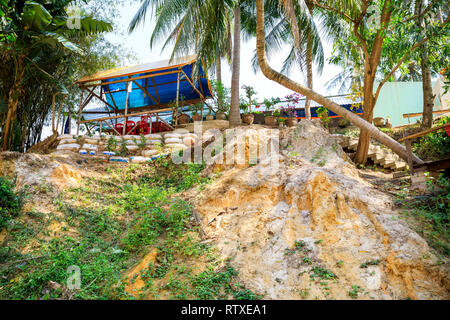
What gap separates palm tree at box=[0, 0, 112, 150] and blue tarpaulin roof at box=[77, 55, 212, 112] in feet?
6.67

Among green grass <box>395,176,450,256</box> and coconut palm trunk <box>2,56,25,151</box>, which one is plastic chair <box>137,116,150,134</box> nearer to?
coconut palm trunk <box>2,56,25,151</box>

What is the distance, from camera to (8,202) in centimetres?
502

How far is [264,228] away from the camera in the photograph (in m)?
4.75

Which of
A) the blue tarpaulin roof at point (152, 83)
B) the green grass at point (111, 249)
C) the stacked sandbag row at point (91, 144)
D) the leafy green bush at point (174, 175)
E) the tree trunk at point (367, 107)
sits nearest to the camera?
the green grass at point (111, 249)

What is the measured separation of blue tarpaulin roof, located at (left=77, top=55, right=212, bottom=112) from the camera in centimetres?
1016

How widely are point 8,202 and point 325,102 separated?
6.10 m

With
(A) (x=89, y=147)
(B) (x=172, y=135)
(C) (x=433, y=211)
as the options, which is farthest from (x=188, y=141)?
(C) (x=433, y=211)

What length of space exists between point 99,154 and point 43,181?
8.19 ft

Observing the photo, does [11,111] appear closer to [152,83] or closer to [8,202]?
[8,202]

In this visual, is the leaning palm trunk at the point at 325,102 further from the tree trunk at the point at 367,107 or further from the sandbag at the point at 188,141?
the sandbag at the point at 188,141

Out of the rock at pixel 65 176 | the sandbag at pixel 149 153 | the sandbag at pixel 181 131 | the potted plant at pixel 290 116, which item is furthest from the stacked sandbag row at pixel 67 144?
the potted plant at pixel 290 116

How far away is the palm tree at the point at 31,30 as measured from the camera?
714 cm

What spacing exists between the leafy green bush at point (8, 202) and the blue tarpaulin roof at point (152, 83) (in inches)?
229
